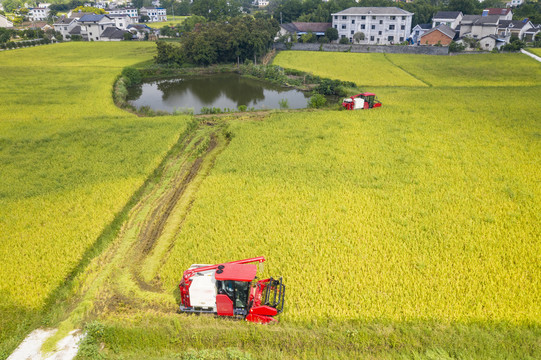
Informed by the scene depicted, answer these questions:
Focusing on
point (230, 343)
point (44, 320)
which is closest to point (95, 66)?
point (44, 320)

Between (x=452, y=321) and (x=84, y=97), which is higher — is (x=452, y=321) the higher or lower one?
the lower one

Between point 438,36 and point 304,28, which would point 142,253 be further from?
point 304,28

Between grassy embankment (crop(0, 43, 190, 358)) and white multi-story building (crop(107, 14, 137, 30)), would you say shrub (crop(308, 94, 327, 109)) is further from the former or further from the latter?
white multi-story building (crop(107, 14, 137, 30))

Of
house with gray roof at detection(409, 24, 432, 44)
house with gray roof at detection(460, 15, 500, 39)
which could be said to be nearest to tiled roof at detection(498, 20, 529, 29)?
house with gray roof at detection(460, 15, 500, 39)

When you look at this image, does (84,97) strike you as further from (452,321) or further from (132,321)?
(452,321)

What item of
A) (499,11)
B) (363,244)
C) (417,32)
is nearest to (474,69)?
(417,32)

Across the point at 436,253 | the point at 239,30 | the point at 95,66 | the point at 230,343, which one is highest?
the point at 239,30

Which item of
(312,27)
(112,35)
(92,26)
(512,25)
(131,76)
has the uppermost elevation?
(92,26)
